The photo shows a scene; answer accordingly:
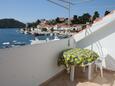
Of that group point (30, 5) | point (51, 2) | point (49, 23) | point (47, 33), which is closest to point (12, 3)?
point (30, 5)

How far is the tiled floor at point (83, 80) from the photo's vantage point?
432 cm

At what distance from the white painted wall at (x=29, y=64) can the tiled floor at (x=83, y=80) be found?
222 millimetres

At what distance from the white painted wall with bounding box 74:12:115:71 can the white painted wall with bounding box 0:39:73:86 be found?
1.32 m

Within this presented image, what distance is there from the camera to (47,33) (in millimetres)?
5988

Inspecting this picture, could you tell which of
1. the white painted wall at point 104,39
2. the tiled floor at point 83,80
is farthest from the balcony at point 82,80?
the white painted wall at point 104,39

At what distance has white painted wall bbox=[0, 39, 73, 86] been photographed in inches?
115

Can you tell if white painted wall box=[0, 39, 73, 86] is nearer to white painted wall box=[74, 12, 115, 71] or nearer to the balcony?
the balcony

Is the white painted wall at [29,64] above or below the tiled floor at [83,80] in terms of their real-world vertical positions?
above

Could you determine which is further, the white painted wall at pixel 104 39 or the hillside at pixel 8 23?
the white painted wall at pixel 104 39

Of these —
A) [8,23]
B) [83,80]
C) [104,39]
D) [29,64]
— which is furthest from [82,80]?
[8,23]

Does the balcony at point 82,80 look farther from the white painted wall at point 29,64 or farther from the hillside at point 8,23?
the hillside at point 8,23

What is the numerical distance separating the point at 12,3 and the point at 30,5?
85 centimetres

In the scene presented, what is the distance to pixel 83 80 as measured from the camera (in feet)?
15.0

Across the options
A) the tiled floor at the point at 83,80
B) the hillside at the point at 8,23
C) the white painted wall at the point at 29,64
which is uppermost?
the hillside at the point at 8,23
